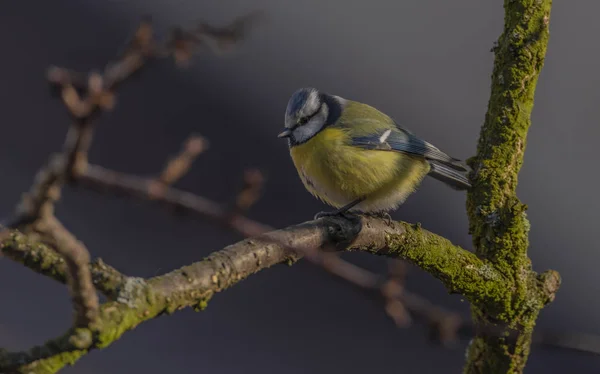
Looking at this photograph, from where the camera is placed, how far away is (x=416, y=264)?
1360 millimetres

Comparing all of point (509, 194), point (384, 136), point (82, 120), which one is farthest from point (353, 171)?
point (82, 120)

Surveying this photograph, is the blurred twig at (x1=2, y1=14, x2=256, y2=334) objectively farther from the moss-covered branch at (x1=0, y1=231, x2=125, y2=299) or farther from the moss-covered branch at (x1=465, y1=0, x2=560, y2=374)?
the moss-covered branch at (x1=465, y1=0, x2=560, y2=374)

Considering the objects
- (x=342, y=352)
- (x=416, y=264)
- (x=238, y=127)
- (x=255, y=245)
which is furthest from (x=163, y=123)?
(x=255, y=245)

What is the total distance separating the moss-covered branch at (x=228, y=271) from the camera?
756 millimetres

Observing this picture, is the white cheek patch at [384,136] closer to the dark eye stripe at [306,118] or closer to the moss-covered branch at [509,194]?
the dark eye stripe at [306,118]

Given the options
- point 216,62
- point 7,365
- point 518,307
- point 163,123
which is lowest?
point 7,365

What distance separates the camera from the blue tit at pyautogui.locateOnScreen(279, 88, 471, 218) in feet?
6.49

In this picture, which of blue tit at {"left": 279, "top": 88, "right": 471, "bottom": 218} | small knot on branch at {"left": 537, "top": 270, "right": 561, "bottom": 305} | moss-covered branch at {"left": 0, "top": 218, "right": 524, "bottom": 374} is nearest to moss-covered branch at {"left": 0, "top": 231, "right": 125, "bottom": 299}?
moss-covered branch at {"left": 0, "top": 218, "right": 524, "bottom": 374}

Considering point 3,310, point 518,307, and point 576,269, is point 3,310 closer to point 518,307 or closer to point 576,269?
point 518,307

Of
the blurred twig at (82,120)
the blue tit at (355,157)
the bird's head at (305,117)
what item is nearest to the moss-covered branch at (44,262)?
the blurred twig at (82,120)

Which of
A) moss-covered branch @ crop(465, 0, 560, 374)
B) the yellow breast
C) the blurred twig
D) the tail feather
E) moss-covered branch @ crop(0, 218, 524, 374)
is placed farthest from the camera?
the yellow breast

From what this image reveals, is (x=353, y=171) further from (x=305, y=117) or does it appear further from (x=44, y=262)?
(x=44, y=262)

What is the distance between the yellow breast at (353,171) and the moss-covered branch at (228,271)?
0.61m

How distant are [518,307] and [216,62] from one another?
1.58m
